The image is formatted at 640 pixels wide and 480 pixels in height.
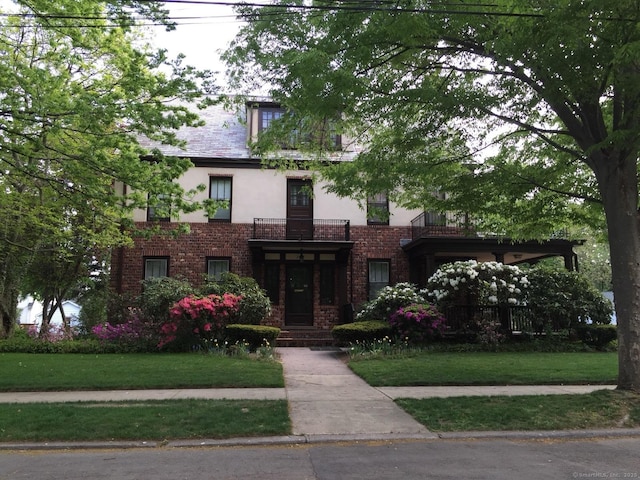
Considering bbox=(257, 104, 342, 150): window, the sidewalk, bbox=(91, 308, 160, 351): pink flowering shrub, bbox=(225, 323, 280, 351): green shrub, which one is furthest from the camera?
bbox=(91, 308, 160, 351): pink flowering shrub

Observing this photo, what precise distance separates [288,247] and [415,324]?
230 inches

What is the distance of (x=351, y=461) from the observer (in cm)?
539

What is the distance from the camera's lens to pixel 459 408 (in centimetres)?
755

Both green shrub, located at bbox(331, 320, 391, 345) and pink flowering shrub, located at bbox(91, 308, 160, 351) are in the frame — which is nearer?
green shrub, located at bbox(331, 320, 391, 345)

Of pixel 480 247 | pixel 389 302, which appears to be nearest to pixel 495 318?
pixel 480 247

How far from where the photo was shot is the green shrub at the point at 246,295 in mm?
15648

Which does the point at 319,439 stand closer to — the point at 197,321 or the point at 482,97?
the point at 482,97

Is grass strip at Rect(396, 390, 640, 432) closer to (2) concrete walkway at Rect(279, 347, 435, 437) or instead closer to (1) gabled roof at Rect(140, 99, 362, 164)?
(2) concrete walkway at Rect(279, 347, 435, 437)

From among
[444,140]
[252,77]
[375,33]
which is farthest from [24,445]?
[444,140]

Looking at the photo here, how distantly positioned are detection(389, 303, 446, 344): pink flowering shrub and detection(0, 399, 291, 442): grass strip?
7637 mm

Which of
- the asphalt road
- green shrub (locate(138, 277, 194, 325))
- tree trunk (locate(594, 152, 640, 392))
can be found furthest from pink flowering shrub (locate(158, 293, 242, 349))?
tree trunk (locate(594, 152, 640, 392))

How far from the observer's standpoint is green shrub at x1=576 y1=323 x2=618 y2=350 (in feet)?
50.3

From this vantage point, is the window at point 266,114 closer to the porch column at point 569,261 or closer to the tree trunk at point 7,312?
the tree trunk at point 7,312

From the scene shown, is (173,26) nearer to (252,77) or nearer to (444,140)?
(252,77)
